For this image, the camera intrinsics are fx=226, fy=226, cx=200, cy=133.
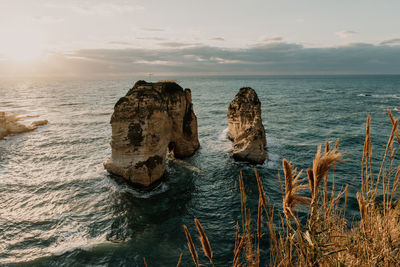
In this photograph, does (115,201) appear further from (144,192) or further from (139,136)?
(139,136)

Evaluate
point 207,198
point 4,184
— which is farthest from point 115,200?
point 4,184

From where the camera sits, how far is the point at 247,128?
19969 millimetres

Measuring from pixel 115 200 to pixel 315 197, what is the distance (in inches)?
543

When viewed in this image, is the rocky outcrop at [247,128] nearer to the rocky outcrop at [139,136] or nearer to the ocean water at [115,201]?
the ocean water at [115,201]

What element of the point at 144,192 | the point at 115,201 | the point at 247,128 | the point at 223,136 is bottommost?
the point at 115,201

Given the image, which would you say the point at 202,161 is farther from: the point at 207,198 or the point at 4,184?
the point at 4,184

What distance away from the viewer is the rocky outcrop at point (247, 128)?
1870 cm

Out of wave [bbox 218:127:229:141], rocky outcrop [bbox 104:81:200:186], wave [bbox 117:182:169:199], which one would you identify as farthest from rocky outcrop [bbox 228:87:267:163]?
wave [bbox 117:182:169:199]

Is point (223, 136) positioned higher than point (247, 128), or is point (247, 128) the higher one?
point (247, 128)

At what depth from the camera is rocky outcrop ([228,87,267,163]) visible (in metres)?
18.7

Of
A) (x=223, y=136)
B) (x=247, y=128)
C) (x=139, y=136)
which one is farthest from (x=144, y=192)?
(x=223, y=136)

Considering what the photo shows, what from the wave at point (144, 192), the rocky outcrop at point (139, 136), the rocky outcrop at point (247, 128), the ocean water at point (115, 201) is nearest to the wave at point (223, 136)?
the ocean water at point (115, 201)

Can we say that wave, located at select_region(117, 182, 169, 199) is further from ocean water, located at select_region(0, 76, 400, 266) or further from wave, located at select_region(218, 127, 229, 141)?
wave, located at select_region(218, 127, 229, 141)

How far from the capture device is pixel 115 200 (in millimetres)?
13711
